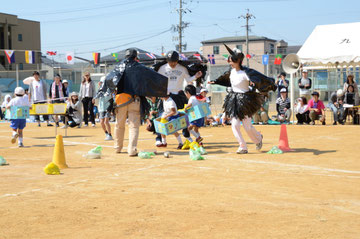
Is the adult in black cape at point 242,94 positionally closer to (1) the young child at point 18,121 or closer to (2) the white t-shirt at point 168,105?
(2) the white t-shirt at point 168,105

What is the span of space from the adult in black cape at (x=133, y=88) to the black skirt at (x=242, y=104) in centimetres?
135

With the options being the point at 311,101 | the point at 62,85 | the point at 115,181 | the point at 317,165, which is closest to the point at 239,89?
the point at 317,165

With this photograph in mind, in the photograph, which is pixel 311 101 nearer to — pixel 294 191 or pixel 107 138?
pixel 107 138

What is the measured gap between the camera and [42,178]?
714cm

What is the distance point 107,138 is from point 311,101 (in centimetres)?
857

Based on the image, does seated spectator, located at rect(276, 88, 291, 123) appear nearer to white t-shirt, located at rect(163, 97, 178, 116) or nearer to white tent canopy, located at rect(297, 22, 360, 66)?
white tent canopy, located at rect(297, 22, 360, 66)

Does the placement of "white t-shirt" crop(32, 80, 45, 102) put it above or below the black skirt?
above

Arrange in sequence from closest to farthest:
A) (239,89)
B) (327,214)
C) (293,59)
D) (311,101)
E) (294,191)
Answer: (327,214) < (294,191) < (239,89) < (311,101) < (293,59)

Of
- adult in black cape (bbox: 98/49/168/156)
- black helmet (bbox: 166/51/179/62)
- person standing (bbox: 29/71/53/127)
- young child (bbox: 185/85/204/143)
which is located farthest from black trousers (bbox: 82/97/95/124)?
adult in black cape (bbox: 98/49/168/156)

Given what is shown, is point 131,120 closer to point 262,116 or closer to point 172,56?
point 172,56

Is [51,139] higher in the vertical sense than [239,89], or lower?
lower

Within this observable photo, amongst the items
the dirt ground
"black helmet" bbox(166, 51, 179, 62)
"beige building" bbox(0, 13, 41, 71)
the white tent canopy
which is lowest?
the dirt ground

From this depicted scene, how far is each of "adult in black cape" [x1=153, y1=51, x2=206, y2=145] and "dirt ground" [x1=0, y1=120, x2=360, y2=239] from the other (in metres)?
1.44

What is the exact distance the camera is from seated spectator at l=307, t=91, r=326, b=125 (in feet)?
58.9
